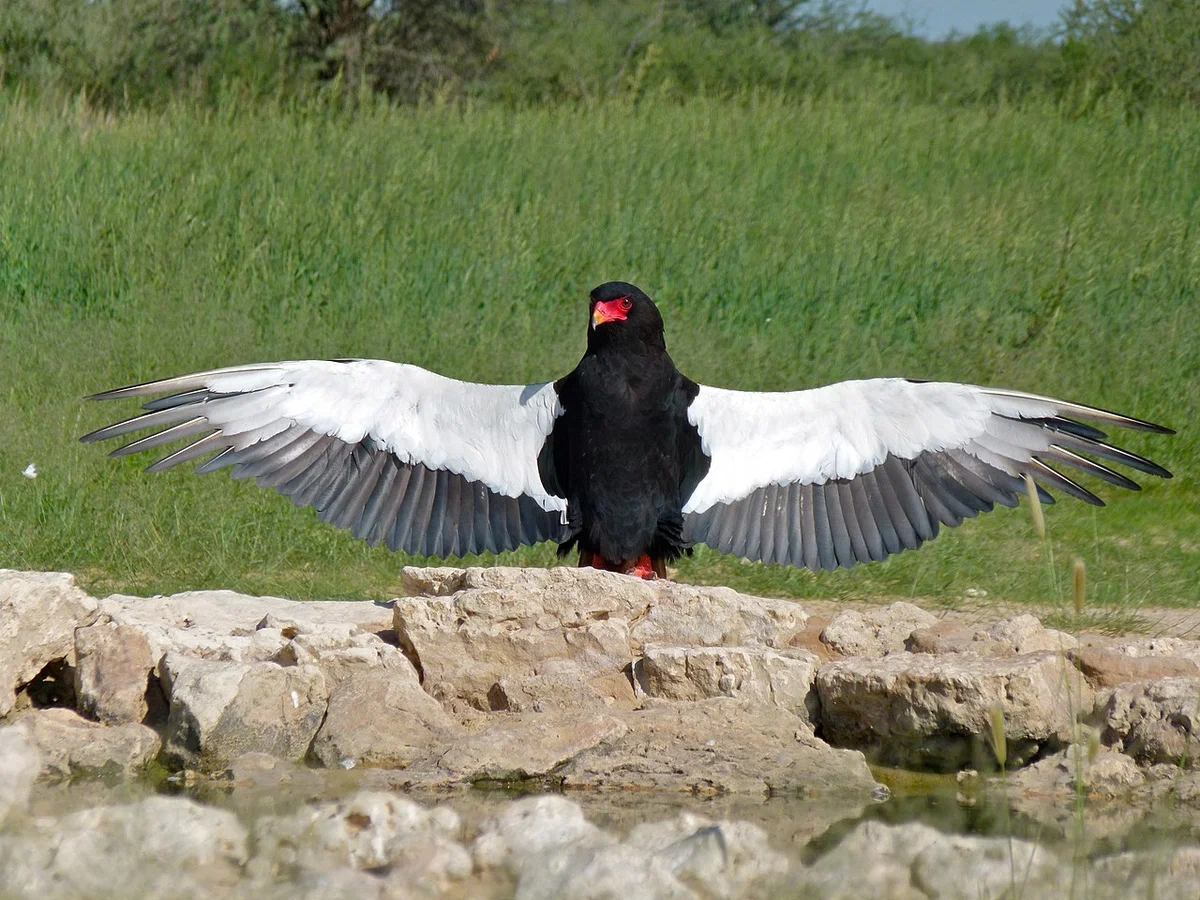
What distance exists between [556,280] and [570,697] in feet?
20.3

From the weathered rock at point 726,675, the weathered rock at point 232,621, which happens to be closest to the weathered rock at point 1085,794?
the weathered rock at point 726,675

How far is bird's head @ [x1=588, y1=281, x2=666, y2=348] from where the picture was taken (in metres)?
5.30

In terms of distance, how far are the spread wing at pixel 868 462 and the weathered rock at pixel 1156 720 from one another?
942mm

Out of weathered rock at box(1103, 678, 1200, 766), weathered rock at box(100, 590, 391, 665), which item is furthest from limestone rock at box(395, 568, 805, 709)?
weathered rock at box(1103, 678, 1200, 766)

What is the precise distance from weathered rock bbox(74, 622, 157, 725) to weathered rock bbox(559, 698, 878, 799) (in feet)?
4.60

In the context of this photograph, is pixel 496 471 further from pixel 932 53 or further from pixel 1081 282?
pixel 932 53

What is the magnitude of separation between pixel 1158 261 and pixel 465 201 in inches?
209

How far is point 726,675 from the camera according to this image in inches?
183

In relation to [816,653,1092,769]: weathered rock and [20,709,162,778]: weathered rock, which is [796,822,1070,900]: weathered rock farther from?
[20,709,162,778]: weathered rock

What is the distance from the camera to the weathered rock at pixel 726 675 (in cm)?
464

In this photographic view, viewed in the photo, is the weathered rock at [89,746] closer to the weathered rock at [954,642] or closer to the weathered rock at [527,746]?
the weathered rock at [527,746]

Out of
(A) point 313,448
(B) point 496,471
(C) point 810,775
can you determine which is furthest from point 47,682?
(C) point 810,775

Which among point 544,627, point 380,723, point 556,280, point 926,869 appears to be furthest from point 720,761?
point 556,280

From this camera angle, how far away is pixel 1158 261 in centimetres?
1138
